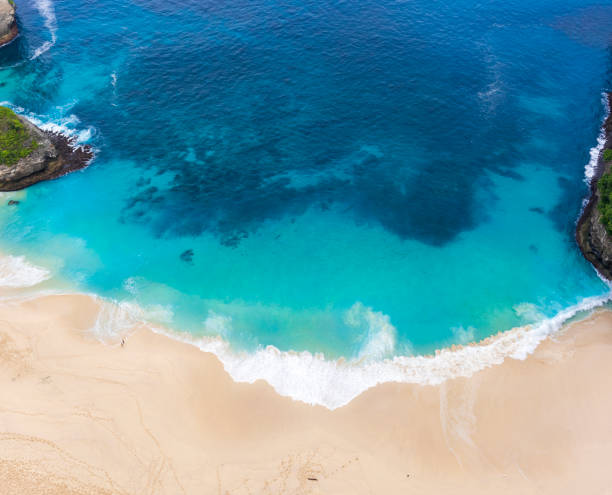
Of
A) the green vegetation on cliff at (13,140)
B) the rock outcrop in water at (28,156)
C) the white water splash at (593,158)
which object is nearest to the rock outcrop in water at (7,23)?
the rock outcrop in water at (28,156)

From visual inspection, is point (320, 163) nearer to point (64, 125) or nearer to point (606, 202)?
point (606, 202)

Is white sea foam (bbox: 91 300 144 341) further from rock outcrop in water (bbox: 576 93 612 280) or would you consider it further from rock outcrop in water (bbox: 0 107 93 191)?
rock outcrop in water (bbox: 576 93 612 280)

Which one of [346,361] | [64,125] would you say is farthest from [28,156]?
[346,361]

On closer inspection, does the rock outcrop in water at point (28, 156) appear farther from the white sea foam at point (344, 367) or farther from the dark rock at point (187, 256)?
the white sea foam at point (344, 367)

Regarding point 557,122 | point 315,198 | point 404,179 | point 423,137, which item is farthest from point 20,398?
point 557,122

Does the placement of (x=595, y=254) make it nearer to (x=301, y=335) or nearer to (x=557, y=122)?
(x=557, y=122)
